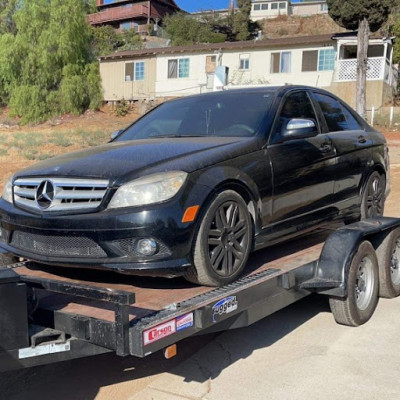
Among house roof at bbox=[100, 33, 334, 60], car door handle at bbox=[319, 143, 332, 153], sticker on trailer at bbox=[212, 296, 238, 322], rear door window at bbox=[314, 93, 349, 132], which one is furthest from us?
house roof at bbox=[100, 33, 334, 60]

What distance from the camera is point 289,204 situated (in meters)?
4.57

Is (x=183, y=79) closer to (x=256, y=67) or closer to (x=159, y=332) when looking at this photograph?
(x=256, y=67)

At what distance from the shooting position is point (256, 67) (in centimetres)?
3616

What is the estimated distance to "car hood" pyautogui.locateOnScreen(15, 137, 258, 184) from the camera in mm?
3623

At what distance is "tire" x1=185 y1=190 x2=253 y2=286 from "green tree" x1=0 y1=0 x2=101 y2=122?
38.0m

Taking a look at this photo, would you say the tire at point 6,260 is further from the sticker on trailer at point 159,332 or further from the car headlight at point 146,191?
the sticker on trailer at point 159,332

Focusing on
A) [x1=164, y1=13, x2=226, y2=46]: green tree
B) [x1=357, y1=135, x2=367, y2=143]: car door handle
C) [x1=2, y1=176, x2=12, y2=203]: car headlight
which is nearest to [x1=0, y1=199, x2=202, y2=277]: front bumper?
[x1=2, y1=176, x2=12, y2=203]: car headlight

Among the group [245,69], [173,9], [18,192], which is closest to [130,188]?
[18,192]

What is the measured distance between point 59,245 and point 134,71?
126 feet

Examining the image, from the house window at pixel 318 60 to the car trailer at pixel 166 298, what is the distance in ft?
101

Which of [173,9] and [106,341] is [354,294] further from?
[173,9]

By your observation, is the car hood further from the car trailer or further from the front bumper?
the car trailer

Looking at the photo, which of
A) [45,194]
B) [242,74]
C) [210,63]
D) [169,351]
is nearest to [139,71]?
[210,63]

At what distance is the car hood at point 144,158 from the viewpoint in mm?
3623
